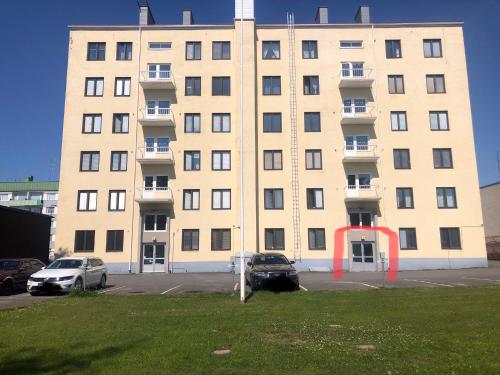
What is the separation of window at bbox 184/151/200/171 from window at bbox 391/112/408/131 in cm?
1641

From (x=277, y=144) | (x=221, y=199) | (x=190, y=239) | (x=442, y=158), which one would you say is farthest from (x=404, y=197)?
(x=190, y=239)

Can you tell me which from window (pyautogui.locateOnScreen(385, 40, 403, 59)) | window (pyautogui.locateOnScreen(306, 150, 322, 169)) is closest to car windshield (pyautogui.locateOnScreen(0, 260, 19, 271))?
window (pyautogui.locateOnScreen(306, 150, 322, 169))

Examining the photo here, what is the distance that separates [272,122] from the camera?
1389 inches

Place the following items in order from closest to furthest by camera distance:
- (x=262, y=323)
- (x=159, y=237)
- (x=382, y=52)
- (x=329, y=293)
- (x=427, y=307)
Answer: (x=262, y=323)
(x=427, y=307)
(x=329, y=293)
(x=159, y=237)
(x=382, y=52)

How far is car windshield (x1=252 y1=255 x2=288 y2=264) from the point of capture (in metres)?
19.2

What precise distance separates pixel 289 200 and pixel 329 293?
18.7m

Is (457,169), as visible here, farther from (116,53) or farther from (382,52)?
(116,53)

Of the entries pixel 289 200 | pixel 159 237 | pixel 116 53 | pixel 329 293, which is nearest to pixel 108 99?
pixel 116 53

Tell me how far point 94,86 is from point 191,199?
12.9 metres

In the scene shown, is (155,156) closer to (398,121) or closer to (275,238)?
(275,238)

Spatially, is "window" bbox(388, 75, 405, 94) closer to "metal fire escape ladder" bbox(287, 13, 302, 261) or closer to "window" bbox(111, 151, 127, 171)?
"metal fire escape ladder" bbox(287, 13, 302, 261)

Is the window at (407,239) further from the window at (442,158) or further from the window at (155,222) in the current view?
the window at (155,222)

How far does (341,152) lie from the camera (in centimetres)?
3475

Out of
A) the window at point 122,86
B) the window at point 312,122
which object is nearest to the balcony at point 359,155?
the window at point 312,122
